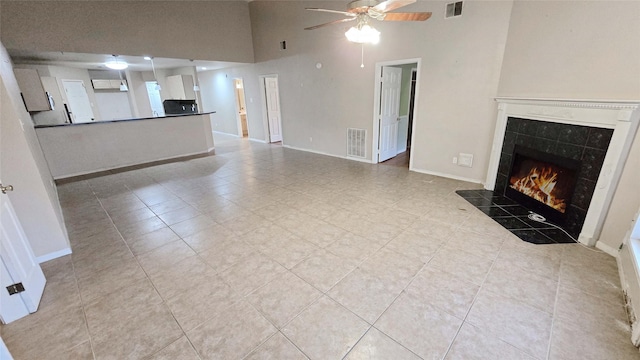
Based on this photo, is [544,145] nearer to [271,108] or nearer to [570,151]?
[570,151]

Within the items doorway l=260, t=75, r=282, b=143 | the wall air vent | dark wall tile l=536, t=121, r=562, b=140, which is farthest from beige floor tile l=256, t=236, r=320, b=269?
doorway l=260, t=75, r=282, b=143

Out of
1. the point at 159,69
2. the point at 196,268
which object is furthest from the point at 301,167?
the point at 159,69

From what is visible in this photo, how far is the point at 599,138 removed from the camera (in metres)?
2.48

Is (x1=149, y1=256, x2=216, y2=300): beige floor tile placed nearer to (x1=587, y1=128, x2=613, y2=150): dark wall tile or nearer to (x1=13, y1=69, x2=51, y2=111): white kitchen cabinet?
(x1=587, y1=128, x2=613, y2=150): dark wall tile

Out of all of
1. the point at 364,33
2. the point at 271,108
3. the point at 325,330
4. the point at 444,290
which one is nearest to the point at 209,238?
the point at 325,330

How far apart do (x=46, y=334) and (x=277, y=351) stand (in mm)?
1575

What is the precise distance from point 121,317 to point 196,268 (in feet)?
2.02

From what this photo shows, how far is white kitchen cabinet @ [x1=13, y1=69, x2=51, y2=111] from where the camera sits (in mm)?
4617

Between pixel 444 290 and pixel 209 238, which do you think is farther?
pixel 209 238

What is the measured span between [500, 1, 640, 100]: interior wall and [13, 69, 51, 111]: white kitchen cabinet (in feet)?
25.6

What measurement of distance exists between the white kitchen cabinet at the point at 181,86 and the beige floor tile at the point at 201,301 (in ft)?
24.3

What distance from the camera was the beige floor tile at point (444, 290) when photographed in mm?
1892

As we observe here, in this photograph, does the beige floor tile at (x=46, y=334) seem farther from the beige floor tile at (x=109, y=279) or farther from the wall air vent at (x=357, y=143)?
the wall air vent at (x=357, y=143)

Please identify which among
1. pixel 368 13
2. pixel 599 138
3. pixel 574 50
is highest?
pixel 368 13
